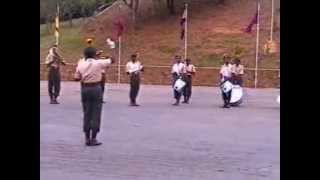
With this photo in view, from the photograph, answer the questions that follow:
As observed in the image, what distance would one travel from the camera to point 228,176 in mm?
4633

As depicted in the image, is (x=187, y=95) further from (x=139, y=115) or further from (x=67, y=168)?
(x=67, y=168)

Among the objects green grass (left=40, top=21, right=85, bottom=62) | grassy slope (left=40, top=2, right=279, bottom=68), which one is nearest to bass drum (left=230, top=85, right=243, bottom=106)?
grassy slope (left=40, top=2, right=279, bottom=68)

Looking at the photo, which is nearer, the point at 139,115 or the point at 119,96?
the point at 139,115

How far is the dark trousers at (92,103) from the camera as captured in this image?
5.93 metres

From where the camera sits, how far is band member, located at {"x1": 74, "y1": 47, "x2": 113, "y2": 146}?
594 cm

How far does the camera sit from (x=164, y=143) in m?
6.40

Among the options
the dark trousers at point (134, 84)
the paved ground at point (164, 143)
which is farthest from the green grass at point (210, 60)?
the dark trousers at point (134, 84)

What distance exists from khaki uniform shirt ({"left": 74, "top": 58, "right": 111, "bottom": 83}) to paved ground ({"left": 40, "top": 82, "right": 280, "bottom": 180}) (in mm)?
650

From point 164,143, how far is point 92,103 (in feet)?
3.00

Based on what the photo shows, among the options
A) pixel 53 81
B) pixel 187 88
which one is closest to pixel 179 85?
pixel 187 88

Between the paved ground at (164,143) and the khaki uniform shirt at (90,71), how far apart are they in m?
0.65
